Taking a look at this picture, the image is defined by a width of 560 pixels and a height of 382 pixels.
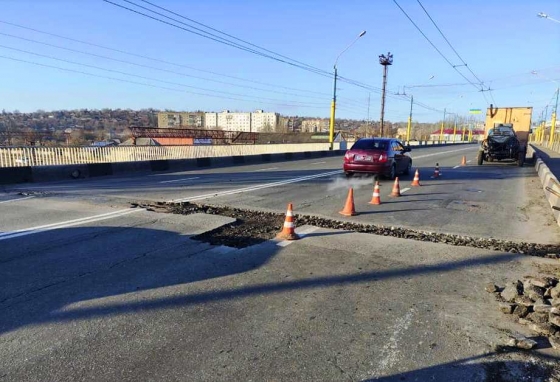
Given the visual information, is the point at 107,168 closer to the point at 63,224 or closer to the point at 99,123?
the point at 63,224

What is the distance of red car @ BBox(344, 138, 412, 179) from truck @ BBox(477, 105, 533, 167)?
10813mm

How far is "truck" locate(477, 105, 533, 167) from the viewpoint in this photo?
22.6 m

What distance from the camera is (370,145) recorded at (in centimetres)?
1493

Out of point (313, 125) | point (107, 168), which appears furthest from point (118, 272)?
point (313, 125)

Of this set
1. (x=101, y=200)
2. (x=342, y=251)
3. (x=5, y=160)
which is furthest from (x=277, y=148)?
(x=342, y=251)

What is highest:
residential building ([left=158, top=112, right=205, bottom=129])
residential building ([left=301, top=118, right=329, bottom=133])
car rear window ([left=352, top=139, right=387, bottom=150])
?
residential building ([left=158, top=112, right=205, bottom=129])

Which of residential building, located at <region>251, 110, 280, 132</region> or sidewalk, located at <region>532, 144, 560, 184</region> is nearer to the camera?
sidewalk, located at <region>532, 144, 560, 184</region>

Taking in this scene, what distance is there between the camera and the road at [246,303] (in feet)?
9.71

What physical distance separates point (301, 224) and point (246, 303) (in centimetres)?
361

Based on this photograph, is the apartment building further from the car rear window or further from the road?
the road

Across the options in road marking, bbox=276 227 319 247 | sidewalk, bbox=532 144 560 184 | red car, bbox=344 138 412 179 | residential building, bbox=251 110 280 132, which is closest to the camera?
road marking, bbox=276 227 319 247

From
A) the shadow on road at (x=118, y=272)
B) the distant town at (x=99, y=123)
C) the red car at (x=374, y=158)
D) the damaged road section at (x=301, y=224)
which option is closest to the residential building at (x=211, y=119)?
the distant town at (x=99, y=123)

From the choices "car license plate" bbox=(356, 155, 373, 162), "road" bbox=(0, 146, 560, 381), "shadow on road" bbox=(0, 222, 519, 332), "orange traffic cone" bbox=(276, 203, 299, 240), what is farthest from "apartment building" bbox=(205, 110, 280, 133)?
"shadow on road" bbox=(0, 222, 519, 332)

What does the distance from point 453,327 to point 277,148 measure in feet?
142
